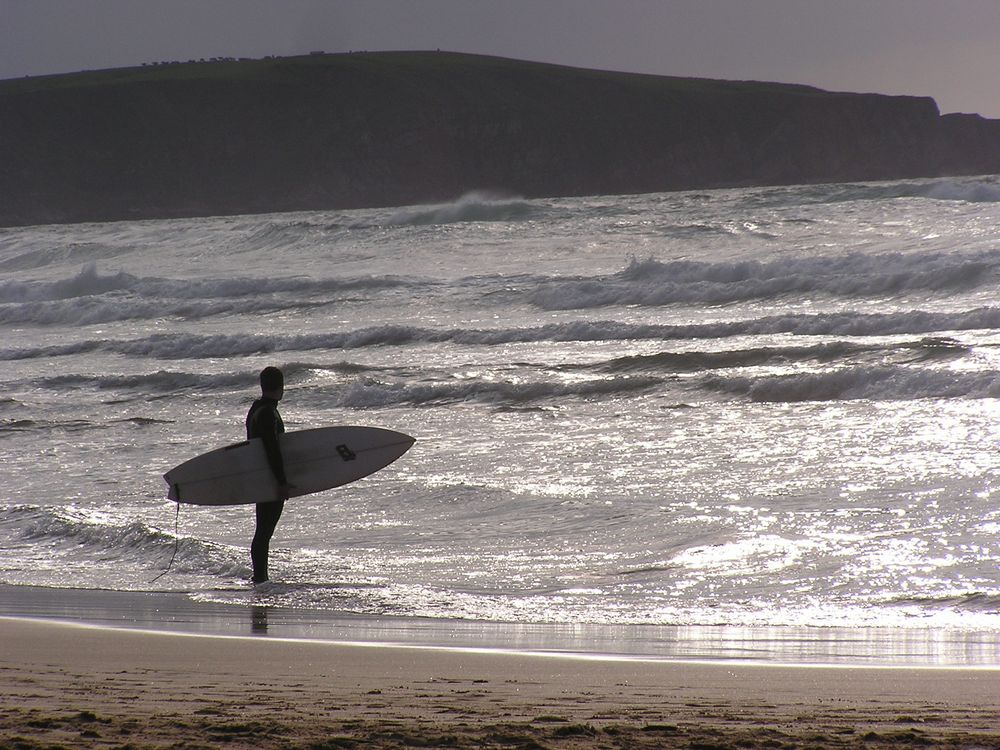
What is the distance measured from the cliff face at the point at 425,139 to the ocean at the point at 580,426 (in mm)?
99343

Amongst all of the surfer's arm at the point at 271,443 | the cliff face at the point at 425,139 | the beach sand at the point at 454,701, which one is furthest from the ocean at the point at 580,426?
Result: the cliff face at the point at 425,139

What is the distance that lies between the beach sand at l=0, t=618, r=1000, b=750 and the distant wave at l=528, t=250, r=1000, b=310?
18369 millimetres

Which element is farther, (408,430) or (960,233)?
(960,233)

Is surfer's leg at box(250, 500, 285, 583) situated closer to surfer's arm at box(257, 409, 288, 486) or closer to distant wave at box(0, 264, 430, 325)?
surfer's arm at box(257, 409, 288, 486)

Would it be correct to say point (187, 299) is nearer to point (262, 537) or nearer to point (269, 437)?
point (269, 437)

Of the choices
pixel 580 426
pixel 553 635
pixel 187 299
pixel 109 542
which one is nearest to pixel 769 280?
pixel 580 426

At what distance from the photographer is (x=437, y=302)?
1006 inches

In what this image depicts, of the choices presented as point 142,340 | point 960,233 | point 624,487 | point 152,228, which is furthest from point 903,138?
point 624,487

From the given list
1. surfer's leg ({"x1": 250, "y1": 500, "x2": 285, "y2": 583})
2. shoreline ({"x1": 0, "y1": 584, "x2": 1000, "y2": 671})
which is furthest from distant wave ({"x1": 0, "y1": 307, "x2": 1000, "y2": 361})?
shoreline ({"x1": 0, "y1": 584, "x2": 1000, "y2": 671})

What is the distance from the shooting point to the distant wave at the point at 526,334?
18.5 meters

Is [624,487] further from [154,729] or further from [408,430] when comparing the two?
[154,729]

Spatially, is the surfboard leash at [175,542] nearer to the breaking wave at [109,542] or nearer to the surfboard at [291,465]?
the breaking wave at [109,542]

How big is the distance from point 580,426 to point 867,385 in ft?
10.9

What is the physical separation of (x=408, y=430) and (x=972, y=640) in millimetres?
8236
